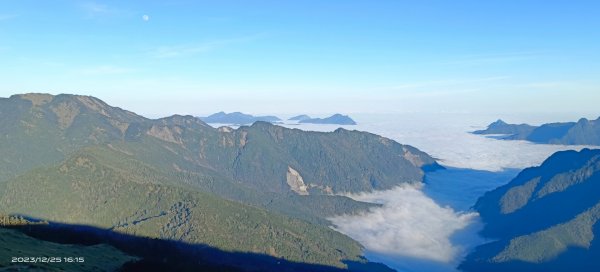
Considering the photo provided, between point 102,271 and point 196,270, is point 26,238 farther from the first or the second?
point 196,270

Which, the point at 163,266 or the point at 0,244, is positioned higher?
the point at 0,244

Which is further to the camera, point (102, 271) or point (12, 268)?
point (102, 271)

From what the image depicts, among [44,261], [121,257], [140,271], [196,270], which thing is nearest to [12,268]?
[44,261]

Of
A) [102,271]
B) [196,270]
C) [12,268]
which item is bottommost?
[196,270]

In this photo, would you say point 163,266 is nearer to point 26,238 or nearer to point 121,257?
point 121,257

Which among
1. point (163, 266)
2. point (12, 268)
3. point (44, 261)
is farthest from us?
point (163, 266)

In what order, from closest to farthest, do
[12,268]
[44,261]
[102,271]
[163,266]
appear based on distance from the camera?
[12,268] → [44,261] → [102,271] → [163,266]

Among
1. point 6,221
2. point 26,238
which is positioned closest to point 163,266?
point 26,238

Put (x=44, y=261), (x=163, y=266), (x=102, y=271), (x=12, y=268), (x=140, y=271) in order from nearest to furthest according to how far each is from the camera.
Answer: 1. (x=12, y=268)
2. (x=44, y=261)
3. (x=102, y=271)
4. (x=140, y=271)
5. (x=163, y=266)

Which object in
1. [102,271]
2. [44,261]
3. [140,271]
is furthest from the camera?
[140,271]
